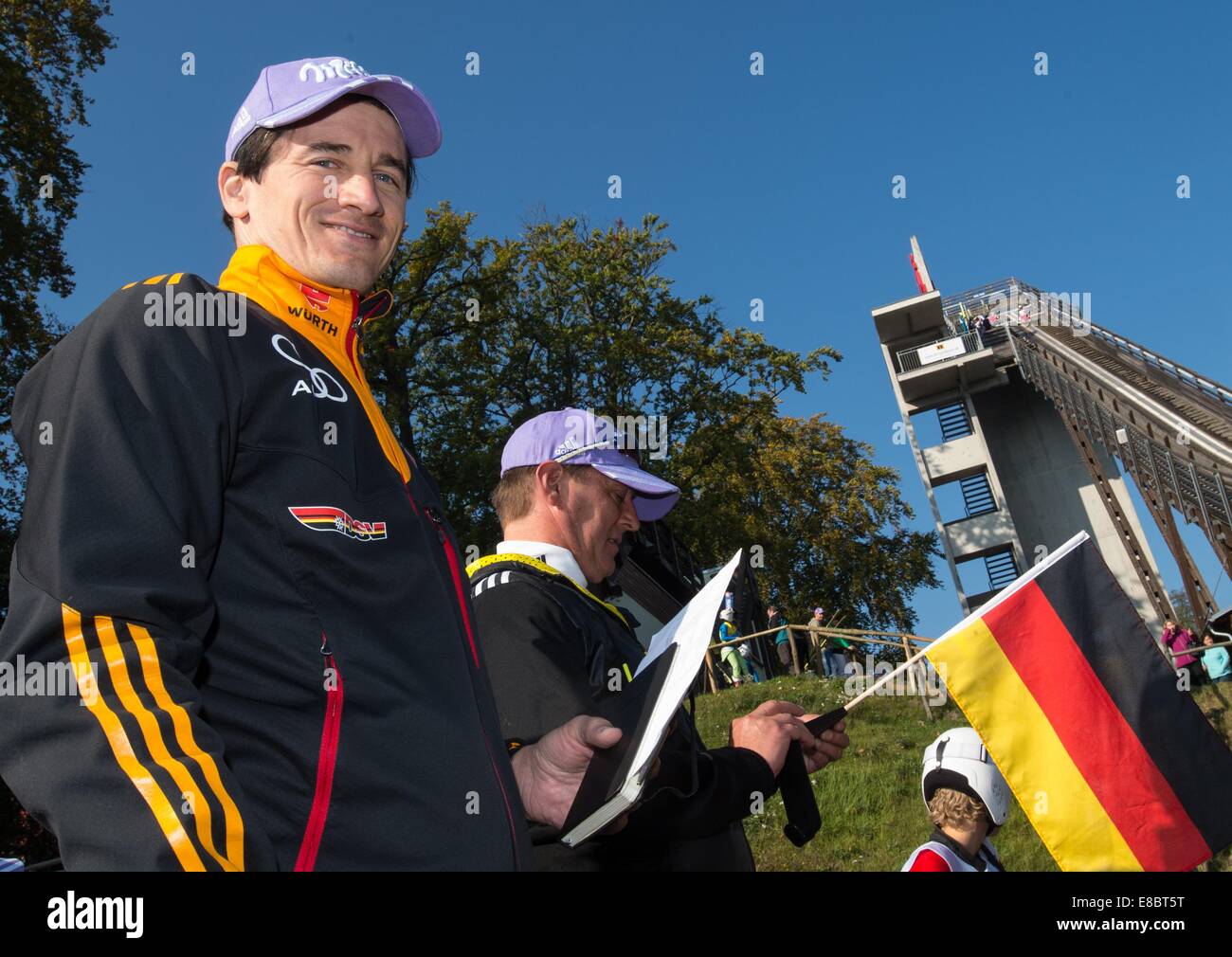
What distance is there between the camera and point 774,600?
40.5m

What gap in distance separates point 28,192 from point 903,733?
54.3ft

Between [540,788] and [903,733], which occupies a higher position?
[540,788]

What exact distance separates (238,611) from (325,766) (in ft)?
0.85

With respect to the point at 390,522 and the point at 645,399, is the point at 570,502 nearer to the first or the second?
the point at 390,522

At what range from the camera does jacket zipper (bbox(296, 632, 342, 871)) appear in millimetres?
1495

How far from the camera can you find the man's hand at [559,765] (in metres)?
2.20

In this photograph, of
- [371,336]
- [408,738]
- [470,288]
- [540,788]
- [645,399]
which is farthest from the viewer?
[645,399]

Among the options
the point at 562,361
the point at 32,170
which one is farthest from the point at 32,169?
the point at 562,361

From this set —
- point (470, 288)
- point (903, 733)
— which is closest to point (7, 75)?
point (470, 288)

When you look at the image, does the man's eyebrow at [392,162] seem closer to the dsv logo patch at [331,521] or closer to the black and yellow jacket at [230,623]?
the black and yellow jacket at [230,623]

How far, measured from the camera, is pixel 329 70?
6.86ft

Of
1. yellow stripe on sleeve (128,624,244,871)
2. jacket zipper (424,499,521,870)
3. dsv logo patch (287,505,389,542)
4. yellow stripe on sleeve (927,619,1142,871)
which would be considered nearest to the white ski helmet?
yellow stripe on sleeve (927,619,1142,871)

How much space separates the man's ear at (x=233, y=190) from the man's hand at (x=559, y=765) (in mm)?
1234

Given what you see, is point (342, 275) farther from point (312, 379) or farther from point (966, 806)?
point (966, 806)
